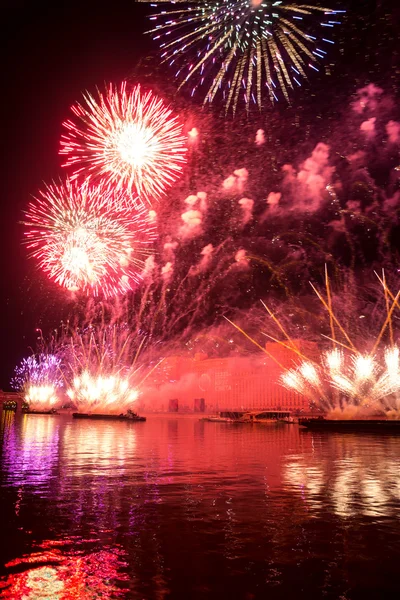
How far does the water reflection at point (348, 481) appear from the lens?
10702 mm

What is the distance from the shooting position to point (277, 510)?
10.1 m

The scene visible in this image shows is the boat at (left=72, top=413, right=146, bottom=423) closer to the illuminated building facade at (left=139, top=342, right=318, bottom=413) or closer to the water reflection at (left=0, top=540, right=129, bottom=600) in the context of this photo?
the illuminated building facade at (left=139, top=342, right=318, bottom=413)

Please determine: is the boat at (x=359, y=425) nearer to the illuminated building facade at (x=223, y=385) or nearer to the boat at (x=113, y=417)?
the boat at (x=113, y=417)

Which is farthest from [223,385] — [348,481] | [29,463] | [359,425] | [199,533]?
[199,533]

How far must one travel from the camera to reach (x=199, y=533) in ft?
27.3

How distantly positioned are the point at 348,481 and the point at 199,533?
706cm

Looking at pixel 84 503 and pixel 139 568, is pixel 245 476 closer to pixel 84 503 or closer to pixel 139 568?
pixel 84 503

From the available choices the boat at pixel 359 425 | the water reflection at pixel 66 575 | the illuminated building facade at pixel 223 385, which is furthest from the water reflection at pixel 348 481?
the illuminated building facade at pixel 223 385

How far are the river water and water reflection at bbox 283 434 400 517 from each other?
5 centimetres

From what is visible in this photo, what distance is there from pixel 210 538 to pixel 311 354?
114853mm

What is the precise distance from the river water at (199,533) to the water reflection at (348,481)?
0.05m

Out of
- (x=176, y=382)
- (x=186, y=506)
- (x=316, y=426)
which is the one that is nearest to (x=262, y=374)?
(x=176, y=382)

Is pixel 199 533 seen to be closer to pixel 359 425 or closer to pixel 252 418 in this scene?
pixel 359 425

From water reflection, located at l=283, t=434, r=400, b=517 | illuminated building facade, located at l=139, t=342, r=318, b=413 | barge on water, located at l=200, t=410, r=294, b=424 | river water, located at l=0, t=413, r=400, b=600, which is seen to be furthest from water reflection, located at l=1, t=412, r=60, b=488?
illuminated building facade, located at l=139, t=342, r=318, b=413
